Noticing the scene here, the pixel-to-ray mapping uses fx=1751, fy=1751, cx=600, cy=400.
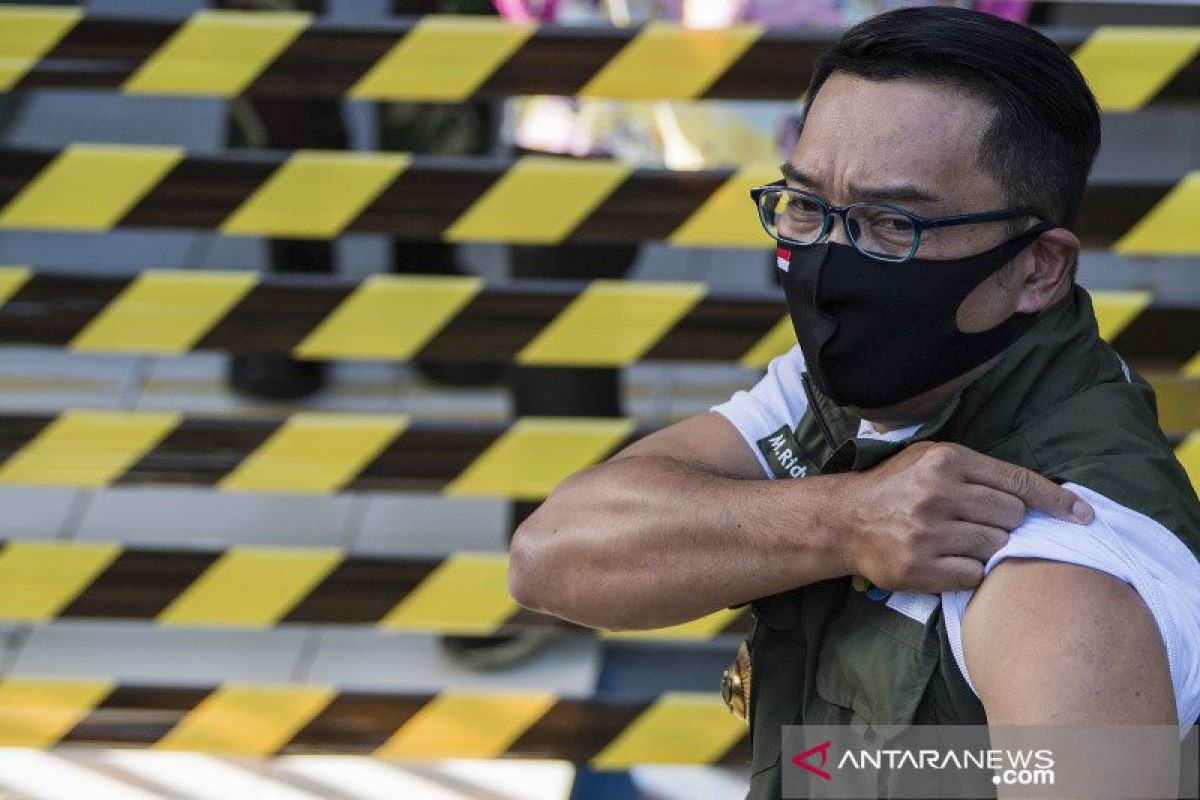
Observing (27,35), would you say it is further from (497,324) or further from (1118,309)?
(1118,309)

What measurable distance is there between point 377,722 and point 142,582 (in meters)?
0.50

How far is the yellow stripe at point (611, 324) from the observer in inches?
124

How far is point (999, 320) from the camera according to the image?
71.1 inches

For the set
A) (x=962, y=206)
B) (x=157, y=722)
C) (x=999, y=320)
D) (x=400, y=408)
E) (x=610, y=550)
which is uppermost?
(x=962, y=206)

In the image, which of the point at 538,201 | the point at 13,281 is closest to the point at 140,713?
the point at 13,281

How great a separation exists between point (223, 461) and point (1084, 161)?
188 cm

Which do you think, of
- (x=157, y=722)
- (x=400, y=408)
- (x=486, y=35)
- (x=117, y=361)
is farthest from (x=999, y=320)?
(x=117, y=361)

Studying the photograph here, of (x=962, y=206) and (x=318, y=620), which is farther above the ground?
(x=962, y=206)

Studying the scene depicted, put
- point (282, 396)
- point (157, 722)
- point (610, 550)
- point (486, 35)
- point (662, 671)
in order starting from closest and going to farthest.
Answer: point (610, 550) → point (486, 35) → point (157, 722) → point (662, 671) → point (282, 396)

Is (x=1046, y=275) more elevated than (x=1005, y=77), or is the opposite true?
(x=1005, y=77)

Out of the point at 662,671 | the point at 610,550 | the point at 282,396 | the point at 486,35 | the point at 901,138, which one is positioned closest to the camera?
the point at 901,138

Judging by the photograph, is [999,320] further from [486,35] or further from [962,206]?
[486,35]

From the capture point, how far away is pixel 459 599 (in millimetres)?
3240

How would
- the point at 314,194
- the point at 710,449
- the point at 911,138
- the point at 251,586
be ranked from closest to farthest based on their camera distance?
1. the point at 911,138
2. the point at 710,449
3. the point at 314,194
4. the point at 251,586
